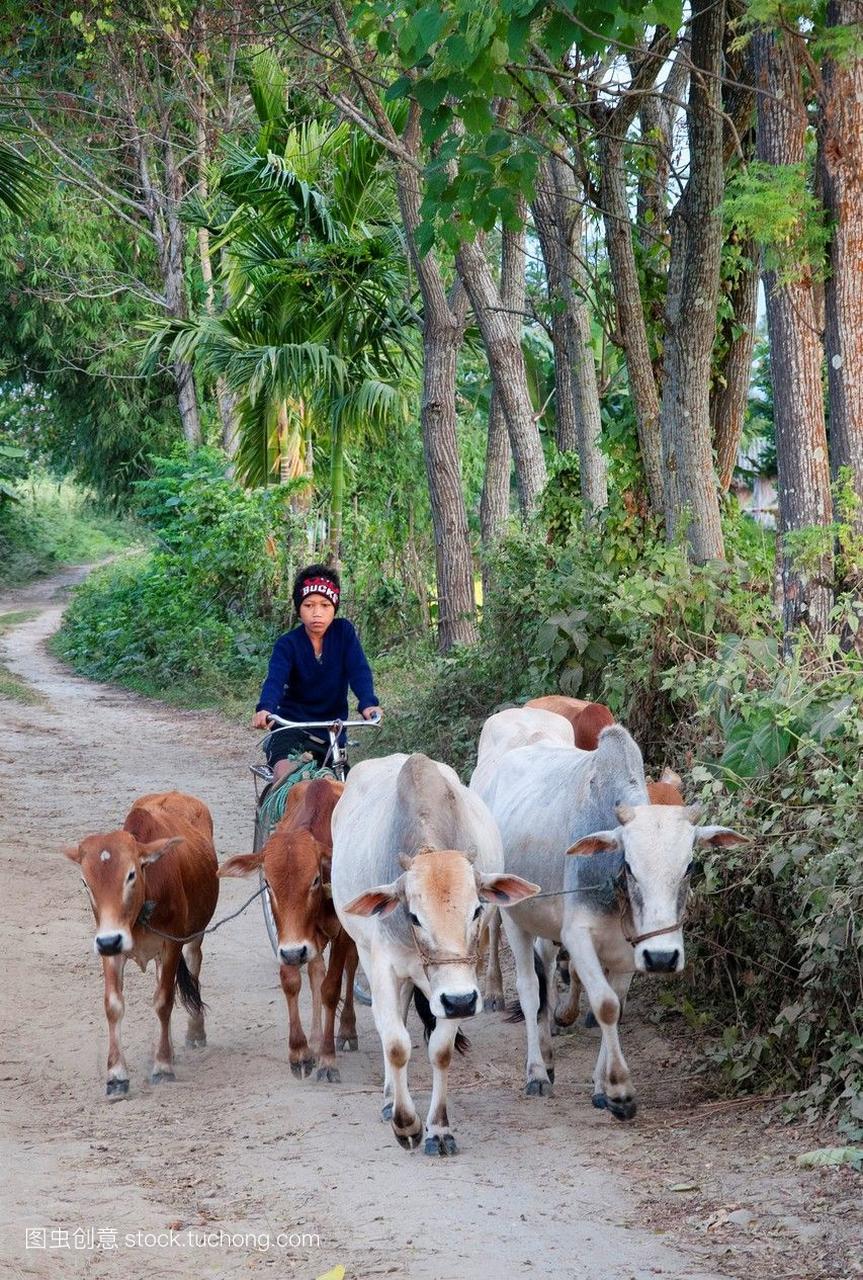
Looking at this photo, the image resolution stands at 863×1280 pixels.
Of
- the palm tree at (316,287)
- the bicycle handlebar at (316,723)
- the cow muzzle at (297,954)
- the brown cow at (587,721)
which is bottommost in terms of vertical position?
the cow muzzle at (297,954)

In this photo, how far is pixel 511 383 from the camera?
12289mm

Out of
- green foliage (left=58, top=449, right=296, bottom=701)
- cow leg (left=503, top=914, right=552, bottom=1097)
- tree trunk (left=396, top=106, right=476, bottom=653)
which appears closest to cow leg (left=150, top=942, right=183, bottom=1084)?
cow leg (left=503, top=914, right=552, bottom=1097)

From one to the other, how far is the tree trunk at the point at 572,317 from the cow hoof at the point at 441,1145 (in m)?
6.50

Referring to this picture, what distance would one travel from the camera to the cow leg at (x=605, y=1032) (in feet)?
17.8

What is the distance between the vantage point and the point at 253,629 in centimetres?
1955

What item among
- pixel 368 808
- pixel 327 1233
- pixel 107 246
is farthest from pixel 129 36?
pixel 327 1233

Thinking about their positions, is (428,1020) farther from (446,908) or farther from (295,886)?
(446,908)

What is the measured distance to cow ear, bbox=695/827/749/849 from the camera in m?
5.36

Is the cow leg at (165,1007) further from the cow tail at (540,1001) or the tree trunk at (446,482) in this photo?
the tree trunk at (446,482)

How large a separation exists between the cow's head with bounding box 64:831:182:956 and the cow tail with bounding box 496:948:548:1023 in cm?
170

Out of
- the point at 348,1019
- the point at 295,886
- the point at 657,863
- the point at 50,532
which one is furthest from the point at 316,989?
the point at 50,532

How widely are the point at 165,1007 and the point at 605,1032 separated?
2022 millimetres

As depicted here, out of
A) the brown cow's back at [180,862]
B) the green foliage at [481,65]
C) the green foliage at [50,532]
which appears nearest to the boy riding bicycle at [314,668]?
the brown cow's back at [180,862]

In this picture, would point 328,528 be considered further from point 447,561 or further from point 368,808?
point 368,808
